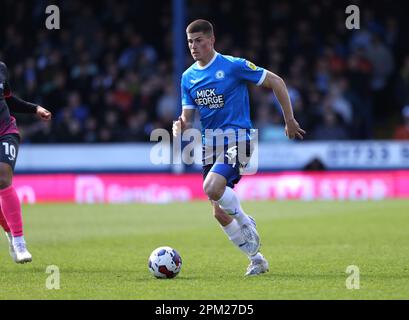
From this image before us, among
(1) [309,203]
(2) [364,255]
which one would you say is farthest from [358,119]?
(2) [364,255]

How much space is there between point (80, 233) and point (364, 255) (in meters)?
4.98

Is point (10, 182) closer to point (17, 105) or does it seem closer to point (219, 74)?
point (17, 105)

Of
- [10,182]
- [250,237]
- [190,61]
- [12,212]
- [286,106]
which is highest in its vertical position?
[190,61]

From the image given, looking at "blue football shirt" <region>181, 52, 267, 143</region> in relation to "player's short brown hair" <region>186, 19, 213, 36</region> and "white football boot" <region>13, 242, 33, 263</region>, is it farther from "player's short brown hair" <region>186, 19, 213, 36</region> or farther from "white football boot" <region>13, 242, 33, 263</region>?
"white football boot" <region>13, 242, 33, 263</region>

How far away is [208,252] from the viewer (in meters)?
11.2

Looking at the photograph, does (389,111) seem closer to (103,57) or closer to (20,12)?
(103,57)

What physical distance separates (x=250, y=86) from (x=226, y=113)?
1357 centimetres

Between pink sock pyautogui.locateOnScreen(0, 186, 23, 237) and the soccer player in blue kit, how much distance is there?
1.84m

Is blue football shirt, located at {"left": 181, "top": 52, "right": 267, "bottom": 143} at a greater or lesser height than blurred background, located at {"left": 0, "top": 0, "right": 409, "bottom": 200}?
lesser

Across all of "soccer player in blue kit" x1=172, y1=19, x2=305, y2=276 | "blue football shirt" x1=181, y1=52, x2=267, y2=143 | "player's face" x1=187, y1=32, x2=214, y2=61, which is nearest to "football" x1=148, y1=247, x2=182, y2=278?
"soccer player in blue kit" x1=172, y1=19, x2=305, y2=276

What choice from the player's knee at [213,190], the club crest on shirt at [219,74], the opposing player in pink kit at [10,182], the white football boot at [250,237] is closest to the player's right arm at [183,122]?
the club crest on shirt at [219,74]

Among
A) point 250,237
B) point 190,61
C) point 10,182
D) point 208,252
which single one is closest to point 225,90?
point 250,237

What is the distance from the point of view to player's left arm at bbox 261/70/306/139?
8602 mm

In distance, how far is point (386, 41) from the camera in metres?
23.5
